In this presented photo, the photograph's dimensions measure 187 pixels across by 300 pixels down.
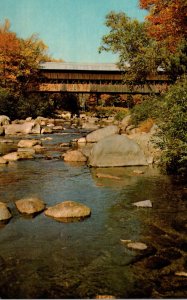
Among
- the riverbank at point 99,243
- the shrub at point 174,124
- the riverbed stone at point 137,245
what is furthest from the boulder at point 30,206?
the shrub at point 174,124

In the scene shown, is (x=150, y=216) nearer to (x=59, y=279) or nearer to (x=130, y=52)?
(x=59, y=279)

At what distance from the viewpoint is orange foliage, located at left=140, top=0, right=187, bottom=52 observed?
62.8 ft

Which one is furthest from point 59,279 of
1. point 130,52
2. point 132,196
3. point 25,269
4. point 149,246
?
point 130,52

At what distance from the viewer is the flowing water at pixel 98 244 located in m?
4.86

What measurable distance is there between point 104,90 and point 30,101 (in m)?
9.65

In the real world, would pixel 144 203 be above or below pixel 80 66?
below

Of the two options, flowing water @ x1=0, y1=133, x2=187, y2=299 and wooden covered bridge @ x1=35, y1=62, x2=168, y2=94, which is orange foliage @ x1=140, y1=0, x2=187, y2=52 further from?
wooden covered bridge @ x1=35, y1=62, x2=168, y2=94

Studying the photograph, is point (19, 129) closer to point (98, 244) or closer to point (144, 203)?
point (144, 203)

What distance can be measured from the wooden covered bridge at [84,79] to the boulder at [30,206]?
35985 mm

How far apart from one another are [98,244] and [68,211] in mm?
1593

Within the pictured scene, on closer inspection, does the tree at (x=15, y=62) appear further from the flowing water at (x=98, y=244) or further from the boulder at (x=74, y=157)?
the flowing water at (x=98, y=244)

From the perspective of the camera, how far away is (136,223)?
7.30 m

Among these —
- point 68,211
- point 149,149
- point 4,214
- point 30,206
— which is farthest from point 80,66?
point 4,214

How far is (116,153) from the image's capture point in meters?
13.4
